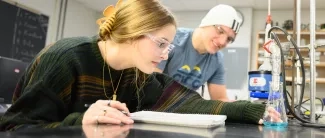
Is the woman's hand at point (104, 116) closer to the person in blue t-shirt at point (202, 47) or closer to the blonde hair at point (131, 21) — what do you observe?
the blonde hair at point (131, 21)

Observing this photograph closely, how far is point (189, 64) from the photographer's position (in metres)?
1.68

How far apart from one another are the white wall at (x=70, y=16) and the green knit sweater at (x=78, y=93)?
11.6ft

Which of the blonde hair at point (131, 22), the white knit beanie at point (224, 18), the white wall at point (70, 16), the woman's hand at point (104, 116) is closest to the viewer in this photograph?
the woman's hand at point (104, 116)

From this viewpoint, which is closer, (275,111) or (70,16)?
(275,111)

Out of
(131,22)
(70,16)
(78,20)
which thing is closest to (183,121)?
(131,22)

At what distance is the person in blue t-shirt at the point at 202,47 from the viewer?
5.37 feet

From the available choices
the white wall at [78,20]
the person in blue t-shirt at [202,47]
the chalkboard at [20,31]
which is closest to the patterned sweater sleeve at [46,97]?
the person in blue t-shirt at [202,47]

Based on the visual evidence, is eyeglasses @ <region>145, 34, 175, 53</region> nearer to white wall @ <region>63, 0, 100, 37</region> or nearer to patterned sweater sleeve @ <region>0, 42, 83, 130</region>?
patterned sweater sleeve @ <region>0, 42, 83, 130</region>

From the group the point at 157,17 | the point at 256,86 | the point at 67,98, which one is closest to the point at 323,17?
the point at 256,86

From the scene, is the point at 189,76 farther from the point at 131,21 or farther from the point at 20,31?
the point at 20,31

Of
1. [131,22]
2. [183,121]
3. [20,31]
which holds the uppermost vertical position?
[20,31]

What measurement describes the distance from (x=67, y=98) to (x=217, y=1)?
3.87 m

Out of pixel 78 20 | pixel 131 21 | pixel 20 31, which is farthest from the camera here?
pixel 78 20

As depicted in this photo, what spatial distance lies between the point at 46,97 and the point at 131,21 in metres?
0.35
